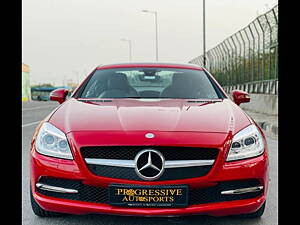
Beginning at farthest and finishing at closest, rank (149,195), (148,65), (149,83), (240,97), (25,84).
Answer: (25,84) < (149,83) < (148,65) < (240,97) < (149,195)

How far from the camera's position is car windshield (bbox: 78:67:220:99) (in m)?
4.39

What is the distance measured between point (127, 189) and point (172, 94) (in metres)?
1.72

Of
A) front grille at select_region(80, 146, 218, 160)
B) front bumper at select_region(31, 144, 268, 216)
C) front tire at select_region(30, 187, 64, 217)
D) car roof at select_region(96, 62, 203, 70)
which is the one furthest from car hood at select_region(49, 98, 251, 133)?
car roof at select_region(96, 62, 203, 70)

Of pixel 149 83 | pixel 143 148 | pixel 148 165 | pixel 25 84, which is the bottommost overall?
pixel 148 165

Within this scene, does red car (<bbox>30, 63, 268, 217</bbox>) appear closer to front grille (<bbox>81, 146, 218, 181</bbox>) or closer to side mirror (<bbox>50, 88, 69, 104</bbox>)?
front grille (<bbox>81, 146, 218, 181</bbox>)

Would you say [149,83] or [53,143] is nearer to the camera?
[53,143]

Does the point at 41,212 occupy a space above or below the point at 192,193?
below

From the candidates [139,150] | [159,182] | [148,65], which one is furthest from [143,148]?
[148,65]

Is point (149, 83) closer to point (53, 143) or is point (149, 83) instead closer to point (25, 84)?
A: point (53, 143)

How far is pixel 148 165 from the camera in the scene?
2855 mm

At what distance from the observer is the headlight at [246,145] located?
303 centimetres

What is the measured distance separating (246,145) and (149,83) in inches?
87.0

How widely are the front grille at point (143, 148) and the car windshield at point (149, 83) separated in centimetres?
139
